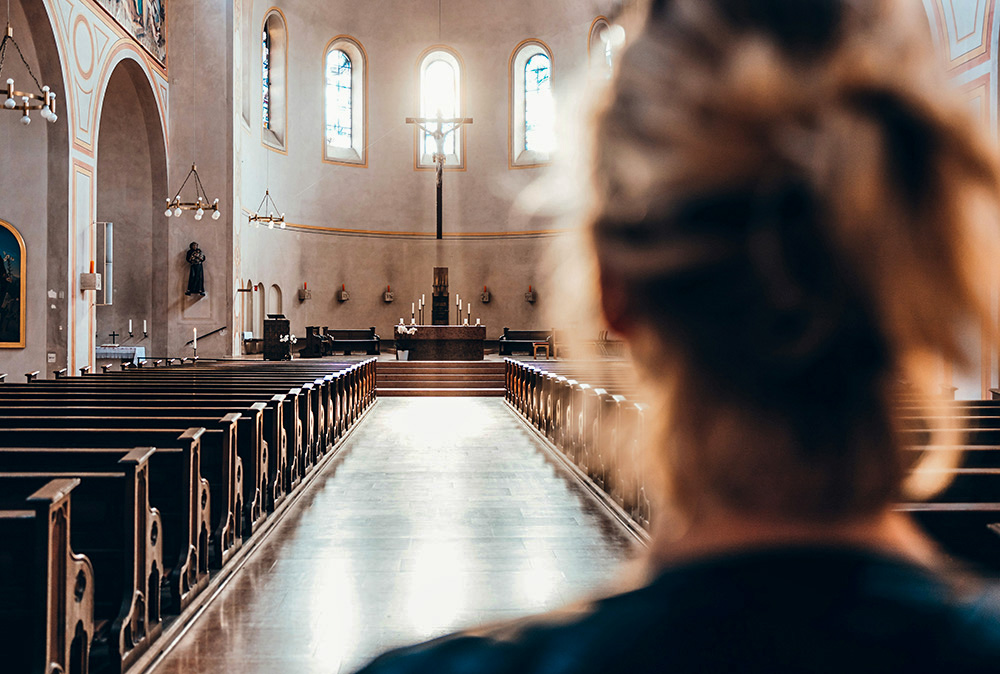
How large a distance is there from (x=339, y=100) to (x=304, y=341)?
6.96 metres

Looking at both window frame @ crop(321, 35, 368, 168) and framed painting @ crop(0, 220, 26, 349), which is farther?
window frame @ crop(321, 35, 368, 168)

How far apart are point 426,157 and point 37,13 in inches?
483

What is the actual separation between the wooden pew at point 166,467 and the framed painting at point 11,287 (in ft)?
25.1

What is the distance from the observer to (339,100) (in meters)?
20.5

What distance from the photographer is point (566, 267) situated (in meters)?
0.65

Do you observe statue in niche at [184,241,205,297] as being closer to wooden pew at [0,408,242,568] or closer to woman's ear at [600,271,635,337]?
wooden pew at [0,408,242,568]

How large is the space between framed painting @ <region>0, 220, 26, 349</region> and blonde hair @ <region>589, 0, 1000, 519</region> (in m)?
11.5

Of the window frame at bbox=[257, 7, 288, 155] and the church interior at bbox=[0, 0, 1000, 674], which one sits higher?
the window frame at bbox=[257, 7, 288, 155]

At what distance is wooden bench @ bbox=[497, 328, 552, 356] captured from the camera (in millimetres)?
18609

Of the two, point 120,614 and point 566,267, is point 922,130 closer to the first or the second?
point 566,267

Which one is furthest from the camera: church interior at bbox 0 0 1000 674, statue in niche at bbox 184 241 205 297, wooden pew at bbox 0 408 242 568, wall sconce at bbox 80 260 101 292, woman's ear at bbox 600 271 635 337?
statue in niche at bbox 184 241 205 297

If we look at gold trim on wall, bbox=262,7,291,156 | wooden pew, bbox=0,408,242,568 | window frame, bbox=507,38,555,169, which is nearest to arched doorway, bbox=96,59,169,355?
gold trim on wall, bbox=262,7,291,156

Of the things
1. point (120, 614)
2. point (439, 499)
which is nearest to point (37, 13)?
point (439, 499)

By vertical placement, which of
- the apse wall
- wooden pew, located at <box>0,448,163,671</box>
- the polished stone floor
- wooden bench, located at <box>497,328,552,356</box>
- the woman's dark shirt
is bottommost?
the polished stone floor
